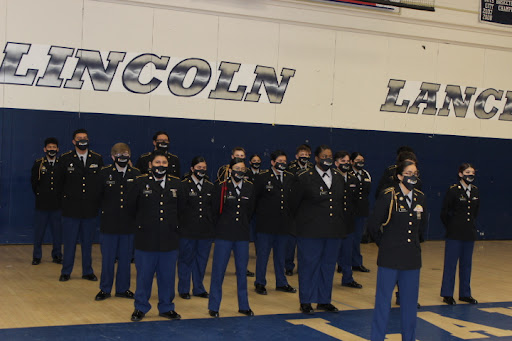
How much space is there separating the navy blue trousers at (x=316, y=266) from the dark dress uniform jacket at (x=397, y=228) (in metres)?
1.49

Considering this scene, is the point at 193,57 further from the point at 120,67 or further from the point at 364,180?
the point at 364,180

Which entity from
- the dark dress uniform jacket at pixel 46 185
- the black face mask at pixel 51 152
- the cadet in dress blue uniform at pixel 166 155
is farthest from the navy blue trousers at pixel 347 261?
the black face mask at pixel 51 152

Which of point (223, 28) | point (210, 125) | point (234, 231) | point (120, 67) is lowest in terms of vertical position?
point (234, 231)

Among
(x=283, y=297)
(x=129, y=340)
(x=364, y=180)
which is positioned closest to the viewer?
(x=129, y=340)

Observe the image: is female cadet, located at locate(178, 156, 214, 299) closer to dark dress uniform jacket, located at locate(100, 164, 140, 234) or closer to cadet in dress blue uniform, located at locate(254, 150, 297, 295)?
dark dress uniform jacket, located at locate(100, 164, 140, 234)

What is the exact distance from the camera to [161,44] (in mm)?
14398

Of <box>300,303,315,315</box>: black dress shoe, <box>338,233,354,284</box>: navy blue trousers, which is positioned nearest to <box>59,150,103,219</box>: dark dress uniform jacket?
<box>300,303,315,315</box>: black dress shoe

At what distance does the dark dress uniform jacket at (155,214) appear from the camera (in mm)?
7910

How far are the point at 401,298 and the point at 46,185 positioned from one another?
6.75 m

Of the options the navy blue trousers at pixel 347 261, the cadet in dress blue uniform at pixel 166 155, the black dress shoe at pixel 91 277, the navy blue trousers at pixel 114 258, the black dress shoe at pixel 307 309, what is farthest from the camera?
the cadet in dress blue uniform at pixel 166 155

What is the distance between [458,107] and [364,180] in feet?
22.1

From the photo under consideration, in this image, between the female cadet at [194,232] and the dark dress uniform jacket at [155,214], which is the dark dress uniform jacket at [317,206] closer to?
the female cadet at [194,232]

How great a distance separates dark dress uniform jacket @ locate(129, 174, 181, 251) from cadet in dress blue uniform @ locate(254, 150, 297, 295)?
2247mm

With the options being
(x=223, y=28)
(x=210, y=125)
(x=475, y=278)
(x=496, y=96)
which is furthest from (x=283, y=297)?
(x=496, y=96)
